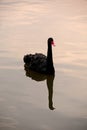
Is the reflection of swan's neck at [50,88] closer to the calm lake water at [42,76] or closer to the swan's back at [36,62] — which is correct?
the calm lake water at [42,76]

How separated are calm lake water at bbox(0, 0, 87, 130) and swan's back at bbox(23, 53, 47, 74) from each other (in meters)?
0.14

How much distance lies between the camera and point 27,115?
7.49 metres

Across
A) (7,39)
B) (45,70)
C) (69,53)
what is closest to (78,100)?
(45,70)

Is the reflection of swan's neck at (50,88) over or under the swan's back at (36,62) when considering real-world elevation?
under

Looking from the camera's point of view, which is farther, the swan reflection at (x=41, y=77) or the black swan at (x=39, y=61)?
the black swan at (x=39, y=61)

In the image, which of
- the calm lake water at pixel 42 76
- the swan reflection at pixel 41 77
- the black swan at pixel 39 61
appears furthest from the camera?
the black swan at pixel 39 61

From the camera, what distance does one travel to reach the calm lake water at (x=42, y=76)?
738 centimetres

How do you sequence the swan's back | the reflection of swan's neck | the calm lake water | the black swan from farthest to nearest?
the swan's back
the black swan
the reflection of swan's neck
the calm lake water

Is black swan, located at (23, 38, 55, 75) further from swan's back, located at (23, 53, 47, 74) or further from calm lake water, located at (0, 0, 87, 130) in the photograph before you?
calm lake water, located at (0, 0, 87, 130)

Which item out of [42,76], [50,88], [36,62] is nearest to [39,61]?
[36,62]

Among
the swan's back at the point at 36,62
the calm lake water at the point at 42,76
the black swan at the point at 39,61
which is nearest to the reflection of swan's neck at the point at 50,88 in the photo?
the calm lake water at the point at 42,76

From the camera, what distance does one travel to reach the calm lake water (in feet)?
24.2

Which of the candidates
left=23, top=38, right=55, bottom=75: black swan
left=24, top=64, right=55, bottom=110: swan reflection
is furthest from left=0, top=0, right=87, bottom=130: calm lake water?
left=23, top=38, right=55, bottom=75: black swan

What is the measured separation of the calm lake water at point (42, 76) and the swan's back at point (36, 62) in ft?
0.45
